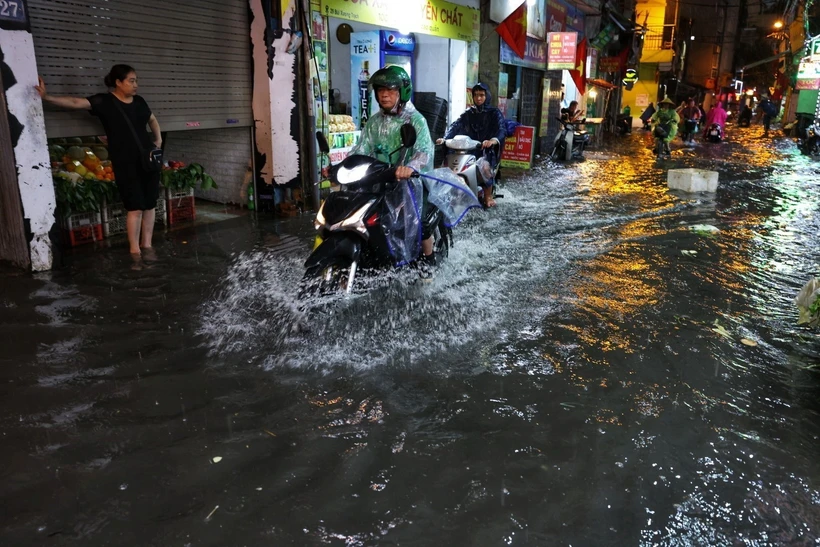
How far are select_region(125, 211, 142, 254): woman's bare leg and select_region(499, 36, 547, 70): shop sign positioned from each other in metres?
10.5

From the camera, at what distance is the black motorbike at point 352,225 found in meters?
4.36

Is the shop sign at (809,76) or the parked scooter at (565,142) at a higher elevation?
the shop sign at (809,76)

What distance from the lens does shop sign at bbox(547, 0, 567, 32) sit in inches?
734

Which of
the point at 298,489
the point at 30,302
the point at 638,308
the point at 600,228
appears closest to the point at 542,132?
the point at 600,228

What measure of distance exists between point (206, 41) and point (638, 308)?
18.8 feet

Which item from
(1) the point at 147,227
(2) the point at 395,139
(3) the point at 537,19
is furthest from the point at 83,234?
(3) the point at 537,19

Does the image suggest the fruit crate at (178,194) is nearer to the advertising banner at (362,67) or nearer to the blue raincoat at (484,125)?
the blue raincoat at (484,125)

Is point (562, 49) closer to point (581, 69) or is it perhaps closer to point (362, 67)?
point (581, 69)

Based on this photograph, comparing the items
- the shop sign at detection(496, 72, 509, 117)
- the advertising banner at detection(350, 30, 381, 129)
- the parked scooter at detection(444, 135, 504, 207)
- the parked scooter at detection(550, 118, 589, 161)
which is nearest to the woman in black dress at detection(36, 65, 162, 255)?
the parked scooter at detection(444, 135, 504, 207)

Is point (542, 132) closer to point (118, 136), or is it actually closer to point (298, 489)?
point (118, 136)

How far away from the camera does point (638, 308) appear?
16.6 feet

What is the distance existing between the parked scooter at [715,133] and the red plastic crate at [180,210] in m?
21.6

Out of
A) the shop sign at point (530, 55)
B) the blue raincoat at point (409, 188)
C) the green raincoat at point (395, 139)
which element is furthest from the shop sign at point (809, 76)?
the green raincoat at point (395, 139)

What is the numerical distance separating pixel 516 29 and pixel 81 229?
37.5ft
